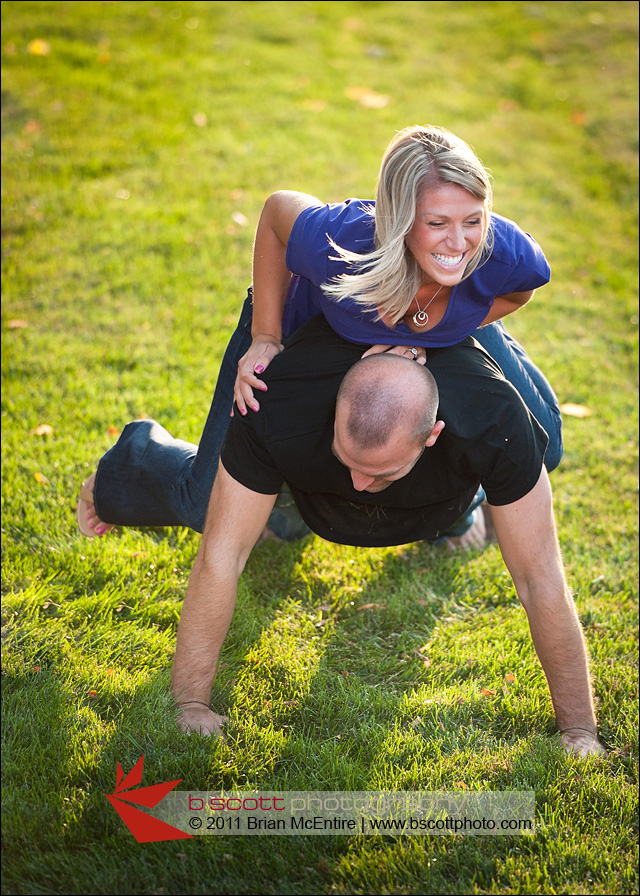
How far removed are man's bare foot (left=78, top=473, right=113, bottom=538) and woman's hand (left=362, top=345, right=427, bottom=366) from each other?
4.53 ft

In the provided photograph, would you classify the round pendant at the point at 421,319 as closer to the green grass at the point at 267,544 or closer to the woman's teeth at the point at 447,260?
the woman's teeth at the point at 447,260

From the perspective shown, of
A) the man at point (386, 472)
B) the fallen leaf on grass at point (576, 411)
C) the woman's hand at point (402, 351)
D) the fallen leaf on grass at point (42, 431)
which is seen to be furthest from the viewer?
the fallen leaf on grass at point (576, 411)

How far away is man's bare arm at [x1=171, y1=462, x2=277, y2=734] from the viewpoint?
2.57 m

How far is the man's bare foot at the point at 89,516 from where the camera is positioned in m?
3.37

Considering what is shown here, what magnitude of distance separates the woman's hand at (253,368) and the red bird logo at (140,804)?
1.08 m

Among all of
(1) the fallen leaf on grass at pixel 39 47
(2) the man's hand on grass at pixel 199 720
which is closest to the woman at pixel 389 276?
(2) the man's hand on grass at pixel 199 720

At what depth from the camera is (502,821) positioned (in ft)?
7.92

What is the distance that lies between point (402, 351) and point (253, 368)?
48 centimetres

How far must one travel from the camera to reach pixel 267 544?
139 inches

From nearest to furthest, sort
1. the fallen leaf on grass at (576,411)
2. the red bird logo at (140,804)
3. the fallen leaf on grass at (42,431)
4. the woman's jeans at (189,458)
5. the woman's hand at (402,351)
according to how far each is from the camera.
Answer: the red bird logo at (140,804)
the woman's hand at (402,351)
the woman's jeans at (189,458)
the fallen leaf on grass at (42,431)
the fallen leaf on grass at (576,411)

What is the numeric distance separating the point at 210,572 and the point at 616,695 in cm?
151

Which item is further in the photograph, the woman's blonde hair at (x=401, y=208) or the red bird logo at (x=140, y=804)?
the woman's blonde hair at (x=401, y=208)

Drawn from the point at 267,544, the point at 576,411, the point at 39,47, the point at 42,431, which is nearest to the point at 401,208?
the point at 267,544

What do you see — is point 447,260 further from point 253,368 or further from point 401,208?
point 253,368
